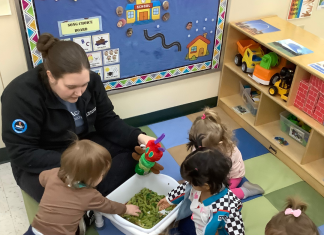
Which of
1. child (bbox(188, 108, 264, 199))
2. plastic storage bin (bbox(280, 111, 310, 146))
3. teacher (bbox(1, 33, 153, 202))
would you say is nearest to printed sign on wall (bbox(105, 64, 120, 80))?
teacher (bbox(1, 33, 153, 202))

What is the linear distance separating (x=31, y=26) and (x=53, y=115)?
0.46 metres

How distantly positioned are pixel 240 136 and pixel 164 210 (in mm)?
884

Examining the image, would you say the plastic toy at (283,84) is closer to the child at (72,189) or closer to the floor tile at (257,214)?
the floor tile at (257,214)

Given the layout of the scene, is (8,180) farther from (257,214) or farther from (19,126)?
(257,214)

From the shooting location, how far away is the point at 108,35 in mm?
1844

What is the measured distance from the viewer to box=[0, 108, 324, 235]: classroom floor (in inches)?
66.7

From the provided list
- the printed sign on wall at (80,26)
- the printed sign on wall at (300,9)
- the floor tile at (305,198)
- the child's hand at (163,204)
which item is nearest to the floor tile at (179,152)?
the child's hand at (163,204)

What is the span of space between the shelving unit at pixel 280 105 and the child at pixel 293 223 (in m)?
0.78

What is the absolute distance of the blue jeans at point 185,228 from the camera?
1.57 metres

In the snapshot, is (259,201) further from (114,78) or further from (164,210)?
(114,78)

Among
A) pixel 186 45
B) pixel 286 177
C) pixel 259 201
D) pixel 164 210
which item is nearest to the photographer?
pixel 164 210

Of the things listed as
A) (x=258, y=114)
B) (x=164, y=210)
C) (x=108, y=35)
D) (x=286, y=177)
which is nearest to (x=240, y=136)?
(x=258, y=114)

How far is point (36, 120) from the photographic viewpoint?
4.95 ft

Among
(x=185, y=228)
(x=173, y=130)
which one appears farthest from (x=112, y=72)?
(x=185, y=228)
